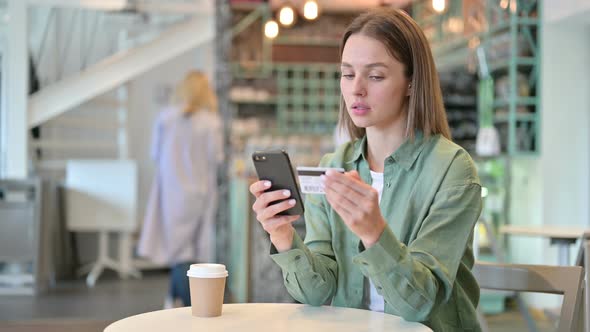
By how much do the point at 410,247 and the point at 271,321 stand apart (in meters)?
0.34

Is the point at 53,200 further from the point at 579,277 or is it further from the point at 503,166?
the point at 579,277

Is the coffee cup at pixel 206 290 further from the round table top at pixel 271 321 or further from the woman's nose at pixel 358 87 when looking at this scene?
the woman's nose at pixel 358 87

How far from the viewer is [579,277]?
1.93 m

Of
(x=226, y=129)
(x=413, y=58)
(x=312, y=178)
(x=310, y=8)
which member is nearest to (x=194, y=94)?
(x=226, y=129)

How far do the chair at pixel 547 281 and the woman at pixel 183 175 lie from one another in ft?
13.3

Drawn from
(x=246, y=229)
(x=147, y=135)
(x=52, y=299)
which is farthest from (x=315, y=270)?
(x=147, y=135)

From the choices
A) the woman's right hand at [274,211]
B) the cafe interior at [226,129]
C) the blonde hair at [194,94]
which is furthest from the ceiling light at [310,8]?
the woman's right hand at [274,211]

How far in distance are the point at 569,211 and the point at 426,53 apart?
5009mm

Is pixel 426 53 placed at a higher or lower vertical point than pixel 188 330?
higher

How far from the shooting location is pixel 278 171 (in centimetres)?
168

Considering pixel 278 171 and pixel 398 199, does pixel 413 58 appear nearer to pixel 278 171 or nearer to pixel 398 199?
pixel 398 199

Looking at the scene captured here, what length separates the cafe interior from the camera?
616 cm

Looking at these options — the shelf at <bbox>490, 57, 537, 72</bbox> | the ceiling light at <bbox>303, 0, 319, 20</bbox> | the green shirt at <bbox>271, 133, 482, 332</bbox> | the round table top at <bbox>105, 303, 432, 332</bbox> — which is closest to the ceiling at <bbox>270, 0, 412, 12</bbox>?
the shelf at <bbox>490, 57, 537, 72</bbox>

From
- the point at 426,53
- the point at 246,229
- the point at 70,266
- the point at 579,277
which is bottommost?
the point at 70,266
